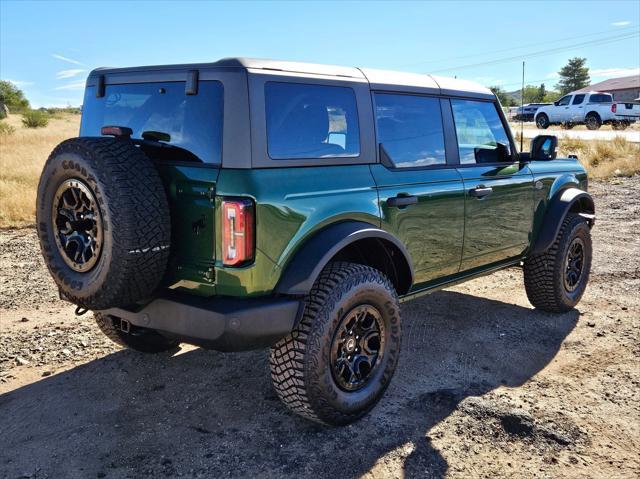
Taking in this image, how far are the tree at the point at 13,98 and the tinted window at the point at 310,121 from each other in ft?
177

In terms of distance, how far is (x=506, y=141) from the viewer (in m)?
4.61

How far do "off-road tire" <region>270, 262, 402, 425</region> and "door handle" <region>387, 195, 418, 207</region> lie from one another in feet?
1.39

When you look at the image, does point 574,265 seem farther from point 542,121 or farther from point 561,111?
point 542,121

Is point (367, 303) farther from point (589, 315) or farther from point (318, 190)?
point (589, 315)

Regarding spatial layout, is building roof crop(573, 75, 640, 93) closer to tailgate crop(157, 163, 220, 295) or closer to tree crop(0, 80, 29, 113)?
tree crop(0, 80, 29, 113)

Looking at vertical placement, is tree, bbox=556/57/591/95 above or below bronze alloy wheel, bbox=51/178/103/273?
above

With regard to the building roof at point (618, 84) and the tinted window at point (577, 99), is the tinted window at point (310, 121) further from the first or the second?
the building roof at point (618, 84)

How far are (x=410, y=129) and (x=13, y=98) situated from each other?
58678mm

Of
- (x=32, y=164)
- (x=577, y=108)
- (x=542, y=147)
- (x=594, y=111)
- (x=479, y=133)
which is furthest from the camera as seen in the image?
(x=577, y=108)

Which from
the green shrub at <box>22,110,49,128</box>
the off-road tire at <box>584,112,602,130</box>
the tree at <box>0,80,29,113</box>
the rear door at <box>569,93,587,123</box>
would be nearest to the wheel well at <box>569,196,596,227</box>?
the off-road tire at <box>584,112,602,130</box>

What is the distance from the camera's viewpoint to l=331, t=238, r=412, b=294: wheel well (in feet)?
11.2

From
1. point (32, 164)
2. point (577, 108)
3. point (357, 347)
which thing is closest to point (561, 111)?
point (577, 108)

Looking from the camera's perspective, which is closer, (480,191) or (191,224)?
(191,224)

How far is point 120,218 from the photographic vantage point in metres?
2.58
